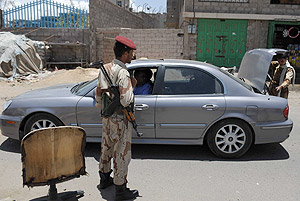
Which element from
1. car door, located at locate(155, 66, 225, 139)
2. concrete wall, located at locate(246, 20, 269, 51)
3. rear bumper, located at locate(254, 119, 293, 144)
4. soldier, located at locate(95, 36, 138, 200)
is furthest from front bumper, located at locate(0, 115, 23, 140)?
concrete wall, located at locate(246, 20, 269, 51)

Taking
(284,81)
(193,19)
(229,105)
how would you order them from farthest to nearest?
(193,19)
(284,81)
(229,105)

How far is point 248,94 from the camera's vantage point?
4.22 metres

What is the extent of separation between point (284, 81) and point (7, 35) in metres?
12.5

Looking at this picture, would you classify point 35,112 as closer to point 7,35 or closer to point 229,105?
point 229,105

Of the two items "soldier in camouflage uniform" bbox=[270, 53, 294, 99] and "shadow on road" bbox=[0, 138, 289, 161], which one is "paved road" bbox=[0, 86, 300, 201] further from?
"soldier in camouflage uniform" bbox=[270, 53, 294, 99]

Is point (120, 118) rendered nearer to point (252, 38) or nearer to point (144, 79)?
point (144, 79)

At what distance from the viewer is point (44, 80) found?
12.6 meters

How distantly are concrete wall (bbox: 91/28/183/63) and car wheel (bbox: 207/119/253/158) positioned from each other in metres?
11.6

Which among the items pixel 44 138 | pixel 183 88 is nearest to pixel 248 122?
pixel 183 88

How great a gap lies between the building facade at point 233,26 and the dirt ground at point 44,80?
219 inches

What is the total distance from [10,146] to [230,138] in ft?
11.6

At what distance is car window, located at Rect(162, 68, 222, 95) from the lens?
4246 mm

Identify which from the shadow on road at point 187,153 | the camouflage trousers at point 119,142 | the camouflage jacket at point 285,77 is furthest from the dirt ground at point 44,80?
the camouflage jacket at point 285,77

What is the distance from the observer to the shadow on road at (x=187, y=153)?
4.34 meters
